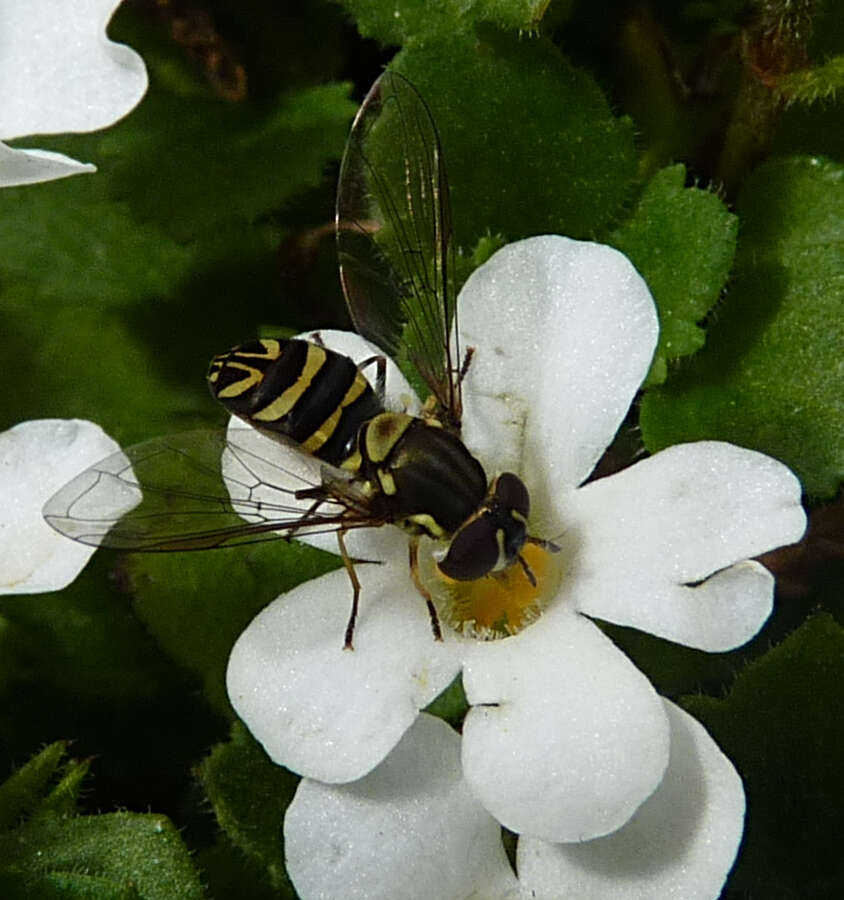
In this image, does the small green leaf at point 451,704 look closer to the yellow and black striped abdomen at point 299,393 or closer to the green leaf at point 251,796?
the green leaf at point 251,796

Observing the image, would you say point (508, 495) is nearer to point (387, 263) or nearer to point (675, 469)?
point (675, 469)

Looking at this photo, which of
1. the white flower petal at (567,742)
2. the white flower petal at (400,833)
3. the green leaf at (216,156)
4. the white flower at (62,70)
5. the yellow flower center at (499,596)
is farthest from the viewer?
the green leaf at (216,156)

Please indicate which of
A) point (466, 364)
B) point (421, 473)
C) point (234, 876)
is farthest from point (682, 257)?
point (234, 876)

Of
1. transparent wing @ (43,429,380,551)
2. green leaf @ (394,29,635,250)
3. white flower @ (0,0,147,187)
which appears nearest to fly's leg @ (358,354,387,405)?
transparent wing @ (43,429,380,551)

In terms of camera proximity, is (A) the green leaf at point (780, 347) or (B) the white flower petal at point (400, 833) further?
(A) the green leaf at point (780, 347)

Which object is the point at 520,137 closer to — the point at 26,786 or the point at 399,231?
the point at 399,231

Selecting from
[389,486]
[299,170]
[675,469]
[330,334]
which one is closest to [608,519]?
[675,469]

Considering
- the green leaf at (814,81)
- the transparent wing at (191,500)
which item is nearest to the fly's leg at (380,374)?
the transparent wing at (191,500)
